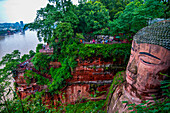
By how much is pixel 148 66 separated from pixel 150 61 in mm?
217

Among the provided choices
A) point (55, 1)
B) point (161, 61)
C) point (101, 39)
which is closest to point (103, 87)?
point (101, 39)

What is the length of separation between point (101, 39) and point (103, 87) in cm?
531

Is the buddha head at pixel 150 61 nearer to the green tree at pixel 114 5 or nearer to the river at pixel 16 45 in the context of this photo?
the green tree at pixel 114 5

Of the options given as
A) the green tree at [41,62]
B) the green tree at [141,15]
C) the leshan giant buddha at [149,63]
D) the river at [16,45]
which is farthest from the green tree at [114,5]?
the river at [16,45]

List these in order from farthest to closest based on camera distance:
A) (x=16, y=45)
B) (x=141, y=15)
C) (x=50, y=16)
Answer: (x=16, y=45) < (x=50, y=16) < (x=141, y=15)

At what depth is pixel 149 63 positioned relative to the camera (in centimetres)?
408

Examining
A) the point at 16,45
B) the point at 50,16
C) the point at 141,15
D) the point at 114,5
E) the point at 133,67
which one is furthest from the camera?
the point at 16,45

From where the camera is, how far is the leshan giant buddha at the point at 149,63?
12.8 feet

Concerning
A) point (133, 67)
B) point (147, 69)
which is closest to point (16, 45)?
point (133, 67)

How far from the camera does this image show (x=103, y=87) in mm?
10367

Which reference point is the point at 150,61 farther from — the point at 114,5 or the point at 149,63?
the point at 114,5

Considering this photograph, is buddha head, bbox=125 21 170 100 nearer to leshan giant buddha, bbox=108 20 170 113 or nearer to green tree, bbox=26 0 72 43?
leshan giant buddha, bbox=108 20 170 113

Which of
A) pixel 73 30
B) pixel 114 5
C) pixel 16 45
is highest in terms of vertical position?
pixel 114 5

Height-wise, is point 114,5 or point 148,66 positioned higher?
point 114,5
